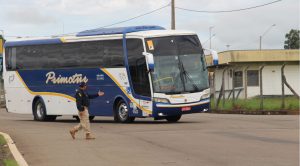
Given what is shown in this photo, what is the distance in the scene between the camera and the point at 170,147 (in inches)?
630

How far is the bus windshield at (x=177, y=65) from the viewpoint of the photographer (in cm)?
2528

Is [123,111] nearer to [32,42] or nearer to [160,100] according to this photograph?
[160,100]

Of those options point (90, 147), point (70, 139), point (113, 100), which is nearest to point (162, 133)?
point (70, 139)

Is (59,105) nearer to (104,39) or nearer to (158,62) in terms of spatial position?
(104,39)

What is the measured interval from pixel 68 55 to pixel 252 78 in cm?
3006

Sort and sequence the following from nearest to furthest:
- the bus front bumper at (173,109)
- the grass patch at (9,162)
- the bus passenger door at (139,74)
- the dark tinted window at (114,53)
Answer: the grass patch at (9,162)
the bus front bumper at (173,109)
the bus passenger door at (139,74)
the dark tinted window at (114,53)

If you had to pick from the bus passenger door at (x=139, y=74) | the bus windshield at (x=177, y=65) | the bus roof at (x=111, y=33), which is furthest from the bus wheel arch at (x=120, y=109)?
the bus roof at (x=111, y=33)

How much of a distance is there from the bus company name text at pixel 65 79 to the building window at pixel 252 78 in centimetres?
2883

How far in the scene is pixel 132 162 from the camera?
42.5 ft

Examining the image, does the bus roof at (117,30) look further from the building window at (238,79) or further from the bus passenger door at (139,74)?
the building window at (238,79)

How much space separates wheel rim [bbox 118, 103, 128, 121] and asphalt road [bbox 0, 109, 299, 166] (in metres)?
3.62

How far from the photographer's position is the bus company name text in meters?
28.0

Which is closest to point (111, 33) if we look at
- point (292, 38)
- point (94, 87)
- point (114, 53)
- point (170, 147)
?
point (114, 53)

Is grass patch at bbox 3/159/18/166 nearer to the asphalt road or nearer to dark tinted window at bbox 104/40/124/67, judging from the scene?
the asphalt road
